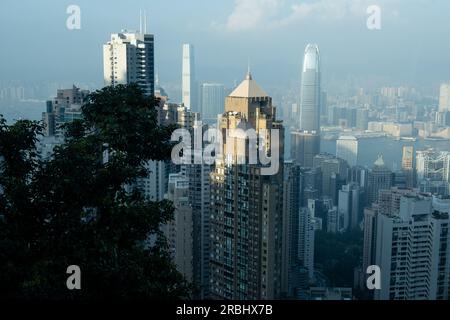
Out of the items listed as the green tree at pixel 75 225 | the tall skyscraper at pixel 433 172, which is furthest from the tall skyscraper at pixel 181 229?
the green tree at pixel 75 225

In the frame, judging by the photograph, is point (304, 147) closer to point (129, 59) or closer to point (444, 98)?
point (444, 98)

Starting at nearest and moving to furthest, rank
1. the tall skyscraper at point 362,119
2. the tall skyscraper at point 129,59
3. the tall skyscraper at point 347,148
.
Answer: the tall skyscraper at point 362,119 < the tall skyscraper at point 347,148 < the tall skyscraper at point 129,59

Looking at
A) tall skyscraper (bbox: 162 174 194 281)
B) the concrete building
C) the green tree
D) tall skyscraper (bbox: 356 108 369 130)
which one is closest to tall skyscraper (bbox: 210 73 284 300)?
tall skyscraper (bbox: 162 174 194 281)

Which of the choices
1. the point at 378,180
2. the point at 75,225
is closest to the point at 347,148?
the point at 378,180

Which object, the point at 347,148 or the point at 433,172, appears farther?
the point at 433,172

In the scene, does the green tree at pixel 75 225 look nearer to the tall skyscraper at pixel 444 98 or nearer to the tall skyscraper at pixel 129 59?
the tall skyscraper at pixel 444 98

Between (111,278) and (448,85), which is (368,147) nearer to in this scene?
(448,85)
